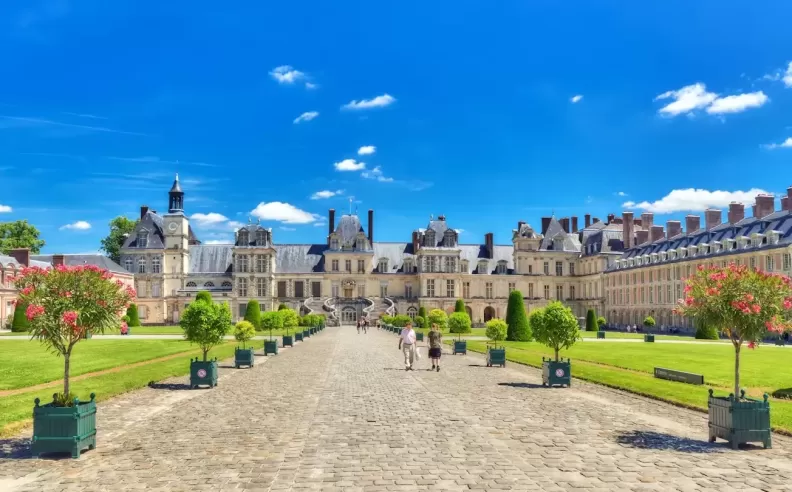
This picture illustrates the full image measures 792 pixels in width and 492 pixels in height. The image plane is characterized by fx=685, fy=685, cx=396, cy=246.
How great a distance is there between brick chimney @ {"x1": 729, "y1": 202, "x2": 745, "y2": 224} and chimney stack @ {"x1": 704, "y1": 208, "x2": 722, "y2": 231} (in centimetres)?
383

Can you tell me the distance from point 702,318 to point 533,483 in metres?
6.04

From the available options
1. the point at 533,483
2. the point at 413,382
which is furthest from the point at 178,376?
the point at 533,483

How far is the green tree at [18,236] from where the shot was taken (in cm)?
8469

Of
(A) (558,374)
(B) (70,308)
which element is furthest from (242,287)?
(B) (70,308)

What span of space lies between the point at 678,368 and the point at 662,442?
14744mm

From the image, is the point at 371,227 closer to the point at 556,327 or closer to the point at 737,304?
the point at 556,327

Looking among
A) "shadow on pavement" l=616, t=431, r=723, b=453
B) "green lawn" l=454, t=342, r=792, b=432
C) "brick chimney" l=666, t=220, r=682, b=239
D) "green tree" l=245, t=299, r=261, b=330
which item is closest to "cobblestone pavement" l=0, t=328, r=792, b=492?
"shadow on pavement" l=616, t=431, r=723, b=453

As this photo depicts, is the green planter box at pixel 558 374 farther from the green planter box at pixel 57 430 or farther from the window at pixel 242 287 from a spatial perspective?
the window at pixel 242 287

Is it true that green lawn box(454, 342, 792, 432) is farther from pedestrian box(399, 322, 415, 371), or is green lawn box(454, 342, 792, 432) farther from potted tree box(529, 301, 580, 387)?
pedestrian box(399, 322, 415, 371)

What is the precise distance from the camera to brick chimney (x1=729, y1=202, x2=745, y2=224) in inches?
2781

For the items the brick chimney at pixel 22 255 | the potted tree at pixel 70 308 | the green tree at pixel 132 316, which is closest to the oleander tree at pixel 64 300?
the potted tree at pixel 70 308

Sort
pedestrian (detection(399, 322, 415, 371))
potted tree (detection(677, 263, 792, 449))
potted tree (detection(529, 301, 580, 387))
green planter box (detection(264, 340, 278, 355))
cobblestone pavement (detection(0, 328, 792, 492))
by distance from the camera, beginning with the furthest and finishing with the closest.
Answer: green planter box (detection(264, 340, 278, 355)), pedestrian (detection(399, 322, 415, 371)), potted tree (detection(529, 301, 580, 387)), potted tree (detection(677, 263, 792, 449)), cobblestone pavement (detection(0, 328, 792, 492))

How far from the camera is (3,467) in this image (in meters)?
10.2

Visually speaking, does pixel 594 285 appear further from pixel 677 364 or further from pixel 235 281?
pixel 677 364
